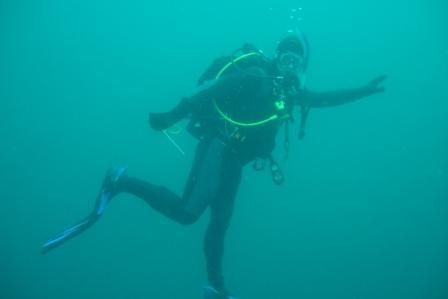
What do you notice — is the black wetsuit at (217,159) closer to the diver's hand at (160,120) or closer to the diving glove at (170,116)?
the diving glove at (170,116)

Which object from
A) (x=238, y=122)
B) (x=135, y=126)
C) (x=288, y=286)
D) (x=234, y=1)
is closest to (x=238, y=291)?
(x=288, y=286)

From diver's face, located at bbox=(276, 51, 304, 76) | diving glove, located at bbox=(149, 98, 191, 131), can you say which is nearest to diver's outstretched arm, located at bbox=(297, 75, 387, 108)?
diver's face, located at bbox=(276, 51, 304, 76)

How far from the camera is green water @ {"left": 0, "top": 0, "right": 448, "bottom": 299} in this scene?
1558 cm

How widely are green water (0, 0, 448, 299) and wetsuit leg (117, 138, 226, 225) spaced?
9269 millimetres

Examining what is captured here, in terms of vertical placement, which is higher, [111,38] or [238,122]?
[111,38]

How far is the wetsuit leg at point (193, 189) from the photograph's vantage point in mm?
4062

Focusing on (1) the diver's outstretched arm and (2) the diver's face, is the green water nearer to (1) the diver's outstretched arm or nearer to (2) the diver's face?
(1) the diver's outstretched arm

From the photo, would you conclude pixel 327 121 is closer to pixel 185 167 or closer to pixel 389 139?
pixel 389 139

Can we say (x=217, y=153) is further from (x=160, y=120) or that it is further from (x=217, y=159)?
(x=160, y=120)

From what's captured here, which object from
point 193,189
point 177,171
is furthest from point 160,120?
point 177,171

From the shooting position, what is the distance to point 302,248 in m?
18.9

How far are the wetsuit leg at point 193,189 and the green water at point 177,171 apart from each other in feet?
30.4

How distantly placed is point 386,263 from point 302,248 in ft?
13.3

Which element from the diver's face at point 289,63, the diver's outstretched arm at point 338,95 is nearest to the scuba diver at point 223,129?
the diver's face at point 289,63
